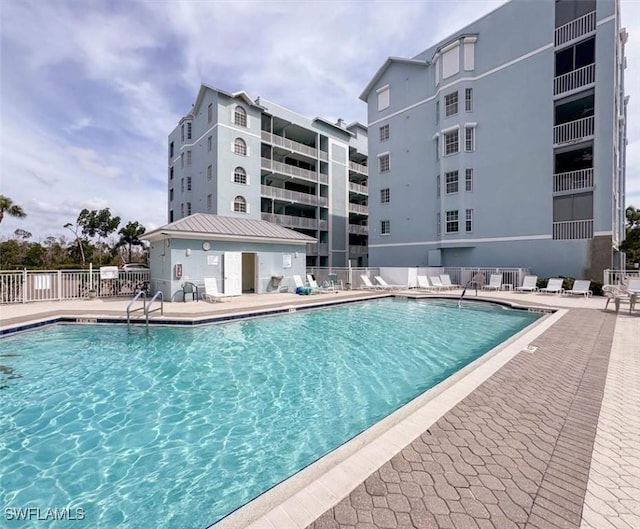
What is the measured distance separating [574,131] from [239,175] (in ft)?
75.0

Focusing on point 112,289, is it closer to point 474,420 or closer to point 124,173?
point 124,173

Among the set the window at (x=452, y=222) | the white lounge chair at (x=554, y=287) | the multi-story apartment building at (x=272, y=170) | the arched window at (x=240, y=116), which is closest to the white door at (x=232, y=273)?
the multi-story apartment building at (x=272, y=170)

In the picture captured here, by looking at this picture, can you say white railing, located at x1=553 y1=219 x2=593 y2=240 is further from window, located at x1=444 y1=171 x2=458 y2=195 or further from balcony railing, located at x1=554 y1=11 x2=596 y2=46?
balcony railing, located at x1=554 y1=11 x2=596 y2=46

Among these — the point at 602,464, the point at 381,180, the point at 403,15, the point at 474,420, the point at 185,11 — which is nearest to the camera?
the point at 602,464

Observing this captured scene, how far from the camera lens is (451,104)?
73.9 feet

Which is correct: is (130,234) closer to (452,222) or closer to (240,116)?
(240,116)

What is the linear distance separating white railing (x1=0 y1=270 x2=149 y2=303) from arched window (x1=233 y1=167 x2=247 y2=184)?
11.8m

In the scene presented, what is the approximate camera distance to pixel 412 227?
24969mm

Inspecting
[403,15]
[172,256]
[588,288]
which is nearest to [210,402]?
[172,256]

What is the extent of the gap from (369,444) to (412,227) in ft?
77.5

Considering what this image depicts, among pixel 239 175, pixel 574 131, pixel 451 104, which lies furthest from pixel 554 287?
pixel 239 175

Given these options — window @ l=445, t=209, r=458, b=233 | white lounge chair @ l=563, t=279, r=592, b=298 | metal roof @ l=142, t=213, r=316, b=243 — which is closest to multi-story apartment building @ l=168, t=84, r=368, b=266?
metal roof @ l=142, t=213, r=316, b=243

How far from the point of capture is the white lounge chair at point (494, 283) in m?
18.4

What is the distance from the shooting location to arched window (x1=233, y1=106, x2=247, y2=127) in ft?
82.0
